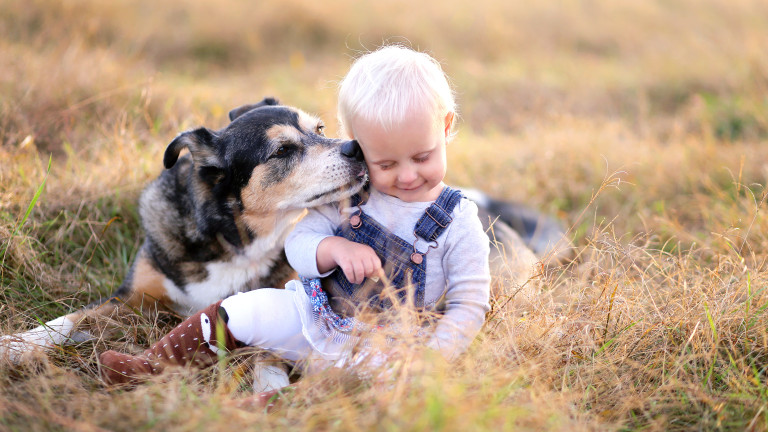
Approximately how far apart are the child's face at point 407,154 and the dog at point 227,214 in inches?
13.7

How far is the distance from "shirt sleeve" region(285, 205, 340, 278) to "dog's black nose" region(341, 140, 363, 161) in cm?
29

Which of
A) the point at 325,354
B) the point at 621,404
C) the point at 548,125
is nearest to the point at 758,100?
the point at 548,125

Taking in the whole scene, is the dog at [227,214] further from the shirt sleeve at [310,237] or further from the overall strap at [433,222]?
the overall strap at [433,222]

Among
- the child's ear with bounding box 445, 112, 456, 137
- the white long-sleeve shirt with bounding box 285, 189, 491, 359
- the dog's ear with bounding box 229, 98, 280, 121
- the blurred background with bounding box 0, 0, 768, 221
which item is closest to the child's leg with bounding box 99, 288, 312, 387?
the white long-sleeve shirt with bounding box 285, 189, 491, 359

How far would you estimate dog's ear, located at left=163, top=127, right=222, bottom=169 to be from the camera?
3.02m

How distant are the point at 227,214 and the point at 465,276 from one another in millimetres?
1400

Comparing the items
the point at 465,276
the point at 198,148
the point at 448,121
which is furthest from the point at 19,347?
the point at 448,121

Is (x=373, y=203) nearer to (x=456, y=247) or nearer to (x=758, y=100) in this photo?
(x=456, y=247)

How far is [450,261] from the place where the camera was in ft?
8.38

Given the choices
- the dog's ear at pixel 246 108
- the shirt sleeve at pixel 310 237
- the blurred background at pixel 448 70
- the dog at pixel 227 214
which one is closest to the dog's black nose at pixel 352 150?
the dog at pixel 227 214

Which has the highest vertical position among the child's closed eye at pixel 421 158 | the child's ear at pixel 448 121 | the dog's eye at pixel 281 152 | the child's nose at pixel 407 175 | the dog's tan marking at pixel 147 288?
the child's ear at pixel 448 121

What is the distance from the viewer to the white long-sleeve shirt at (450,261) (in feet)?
7.99

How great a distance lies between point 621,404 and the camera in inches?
89.4

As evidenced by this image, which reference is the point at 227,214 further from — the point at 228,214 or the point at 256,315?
the point at 256,315
